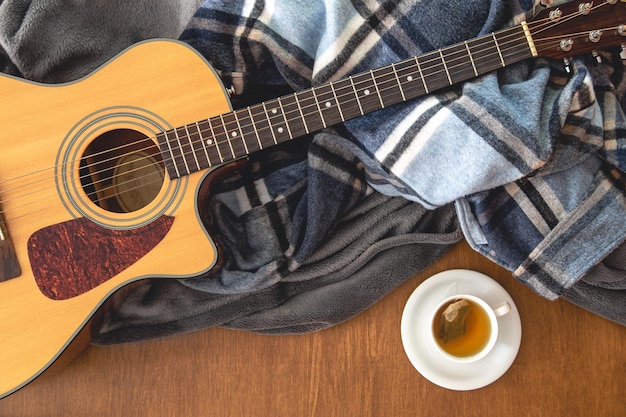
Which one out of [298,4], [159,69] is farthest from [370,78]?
[159,69]

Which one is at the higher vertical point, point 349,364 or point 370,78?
point 370,78

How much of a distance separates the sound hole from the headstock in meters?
0.57

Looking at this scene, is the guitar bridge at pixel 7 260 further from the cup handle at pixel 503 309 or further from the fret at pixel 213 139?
the cup handle at pixel 503 309

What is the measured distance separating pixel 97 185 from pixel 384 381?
54 cm

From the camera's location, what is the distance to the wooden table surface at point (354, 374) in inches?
35.1

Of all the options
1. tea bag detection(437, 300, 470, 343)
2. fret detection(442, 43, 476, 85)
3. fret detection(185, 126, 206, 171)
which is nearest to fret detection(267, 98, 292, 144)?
fret detection(185, 126, 206, 171)

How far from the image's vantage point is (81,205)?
0.77m

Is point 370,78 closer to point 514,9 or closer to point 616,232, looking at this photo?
point 514,9

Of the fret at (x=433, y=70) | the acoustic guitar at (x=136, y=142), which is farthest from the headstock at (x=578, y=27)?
the fret at (x=433, y=70)

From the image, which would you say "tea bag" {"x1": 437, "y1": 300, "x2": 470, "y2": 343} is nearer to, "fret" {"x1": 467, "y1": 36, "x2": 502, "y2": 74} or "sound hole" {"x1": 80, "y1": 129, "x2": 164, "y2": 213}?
"fret" {"x1": 467, "y1": 36, "x2": 502, "y2": 74}

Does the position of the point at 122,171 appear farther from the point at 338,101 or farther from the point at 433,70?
the point at 433,70

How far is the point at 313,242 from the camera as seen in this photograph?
84cm

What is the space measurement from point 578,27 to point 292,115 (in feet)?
1.35

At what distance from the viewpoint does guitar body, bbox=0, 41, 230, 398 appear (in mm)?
756
